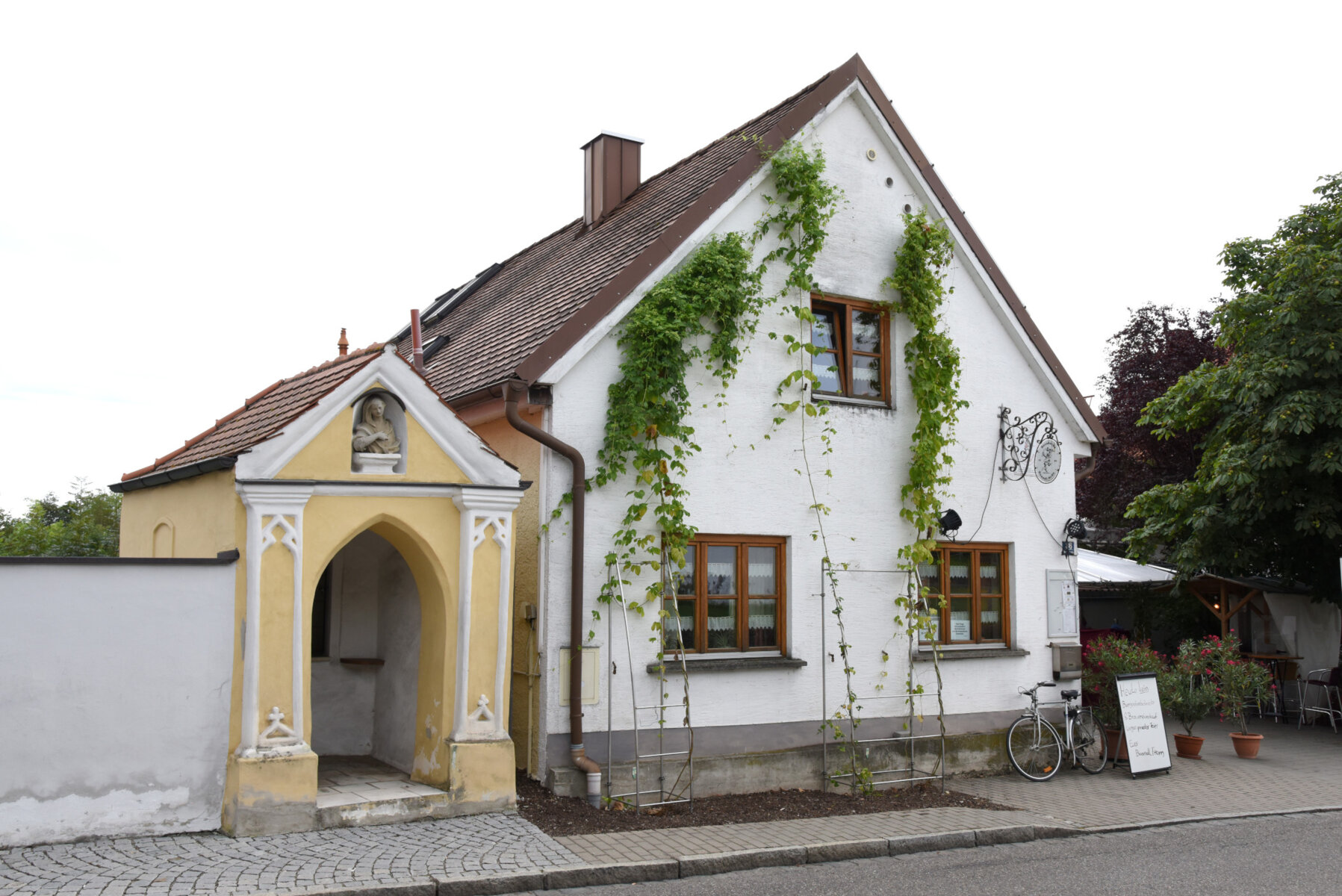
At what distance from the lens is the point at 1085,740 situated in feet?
43.9

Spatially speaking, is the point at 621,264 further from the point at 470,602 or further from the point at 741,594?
the point at 470,602

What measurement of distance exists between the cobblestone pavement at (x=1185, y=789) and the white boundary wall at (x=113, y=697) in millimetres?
7475

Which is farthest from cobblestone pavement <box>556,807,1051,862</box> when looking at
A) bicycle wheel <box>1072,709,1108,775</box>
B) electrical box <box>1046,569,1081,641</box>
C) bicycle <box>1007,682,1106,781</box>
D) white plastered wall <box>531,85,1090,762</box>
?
electrical box <box>1046,569,1081,641</box>

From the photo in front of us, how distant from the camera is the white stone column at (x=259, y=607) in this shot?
843cm

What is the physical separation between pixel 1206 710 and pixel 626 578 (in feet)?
27.4

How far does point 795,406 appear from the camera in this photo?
11.8m

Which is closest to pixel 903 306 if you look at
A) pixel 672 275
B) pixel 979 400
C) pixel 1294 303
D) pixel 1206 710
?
pixel 979 400

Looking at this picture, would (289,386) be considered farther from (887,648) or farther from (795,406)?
→ (887,648)

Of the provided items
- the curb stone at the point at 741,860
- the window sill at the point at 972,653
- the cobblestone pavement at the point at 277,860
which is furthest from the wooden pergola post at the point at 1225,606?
the cobblestone pavement at the point at 277,860

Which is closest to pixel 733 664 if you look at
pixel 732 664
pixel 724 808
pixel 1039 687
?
pixel 732 664

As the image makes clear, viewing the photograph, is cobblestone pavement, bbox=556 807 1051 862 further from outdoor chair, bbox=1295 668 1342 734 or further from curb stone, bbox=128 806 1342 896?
outdoor chair, bbox=1295 668 1342 734

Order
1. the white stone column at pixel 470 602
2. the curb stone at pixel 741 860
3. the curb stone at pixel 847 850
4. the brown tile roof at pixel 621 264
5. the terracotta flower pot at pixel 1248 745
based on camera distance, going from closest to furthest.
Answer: the curb stone at pixel 741 860
the curb stone at pixel 847 850
the white stone column at pixel 470 602
the brown tile roof at pixel 621 264
the terracotta flower pot at pixel 1248 745

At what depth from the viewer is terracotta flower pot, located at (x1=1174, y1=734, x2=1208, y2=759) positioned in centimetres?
1456

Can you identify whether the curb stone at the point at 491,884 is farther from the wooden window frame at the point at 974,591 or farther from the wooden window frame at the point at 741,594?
the wooden window frame at the point at 974,591
